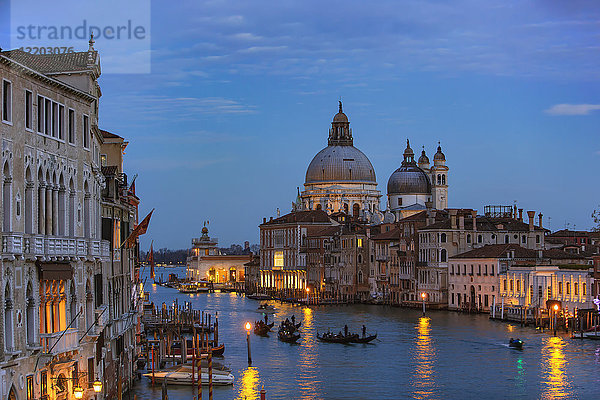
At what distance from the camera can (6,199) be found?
14406 millimetres

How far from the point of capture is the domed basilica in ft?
312

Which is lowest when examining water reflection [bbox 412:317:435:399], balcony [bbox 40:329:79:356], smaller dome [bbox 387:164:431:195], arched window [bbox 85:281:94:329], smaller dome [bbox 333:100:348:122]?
water reflection [bbox 412:317:435:399]

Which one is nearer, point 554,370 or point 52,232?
point 52,232

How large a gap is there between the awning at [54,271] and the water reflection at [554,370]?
1492 cm

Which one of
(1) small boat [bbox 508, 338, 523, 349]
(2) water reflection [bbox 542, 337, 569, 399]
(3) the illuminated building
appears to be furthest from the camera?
(3) the illuminated building

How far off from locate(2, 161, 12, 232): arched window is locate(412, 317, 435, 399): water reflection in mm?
15248

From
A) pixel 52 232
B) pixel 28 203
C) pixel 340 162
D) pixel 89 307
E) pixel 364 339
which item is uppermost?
pixel 340 162

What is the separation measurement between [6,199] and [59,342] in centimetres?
260

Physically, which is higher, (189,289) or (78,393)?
(78,393)

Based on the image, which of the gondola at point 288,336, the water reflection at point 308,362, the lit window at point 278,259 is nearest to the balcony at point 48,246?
the water reflection at point 308,362

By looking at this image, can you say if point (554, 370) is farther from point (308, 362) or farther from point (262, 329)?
point (262, 329)

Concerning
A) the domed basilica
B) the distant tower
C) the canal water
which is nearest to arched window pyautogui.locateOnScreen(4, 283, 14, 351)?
the canal water

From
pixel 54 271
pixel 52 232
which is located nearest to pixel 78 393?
pixel 54 271

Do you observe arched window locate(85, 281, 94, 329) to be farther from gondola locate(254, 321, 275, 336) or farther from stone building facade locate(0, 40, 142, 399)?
gondola locate(254, 321, 275, 336)
